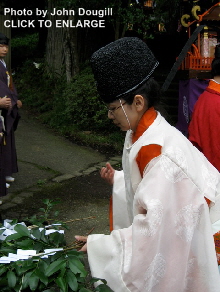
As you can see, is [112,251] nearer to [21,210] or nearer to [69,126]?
[21,210]

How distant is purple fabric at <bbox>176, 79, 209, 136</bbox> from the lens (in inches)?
295

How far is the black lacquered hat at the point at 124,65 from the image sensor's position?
2096mm

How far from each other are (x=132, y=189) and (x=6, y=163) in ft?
13.9

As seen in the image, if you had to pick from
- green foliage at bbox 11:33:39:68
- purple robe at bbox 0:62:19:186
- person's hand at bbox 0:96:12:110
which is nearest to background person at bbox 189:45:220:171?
person's hand at bbox 0:96:12:110

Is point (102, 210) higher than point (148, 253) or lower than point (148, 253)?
lower

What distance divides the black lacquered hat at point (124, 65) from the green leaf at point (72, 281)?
0.84 meters

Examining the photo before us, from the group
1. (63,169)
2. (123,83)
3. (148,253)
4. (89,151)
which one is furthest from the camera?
(89,151)

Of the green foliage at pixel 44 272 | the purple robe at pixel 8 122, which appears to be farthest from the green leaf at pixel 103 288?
the purple robe at pixel 8 122

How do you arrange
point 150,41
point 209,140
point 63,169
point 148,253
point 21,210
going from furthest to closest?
point 150,41
point 63,169
point 21,210
point 209,140
point 148,253

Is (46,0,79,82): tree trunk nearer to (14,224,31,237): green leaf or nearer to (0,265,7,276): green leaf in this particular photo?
(14,224,31,237): green leaf

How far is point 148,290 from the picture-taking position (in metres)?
1.98

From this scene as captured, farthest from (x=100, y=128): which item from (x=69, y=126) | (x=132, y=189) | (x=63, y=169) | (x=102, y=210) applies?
(x=132, y=189)

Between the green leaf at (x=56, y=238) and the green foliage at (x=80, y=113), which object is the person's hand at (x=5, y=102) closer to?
the green foliage at (x=80, y=113)

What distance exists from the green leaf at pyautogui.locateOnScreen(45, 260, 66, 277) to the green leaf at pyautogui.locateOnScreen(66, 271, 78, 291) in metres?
0.05
